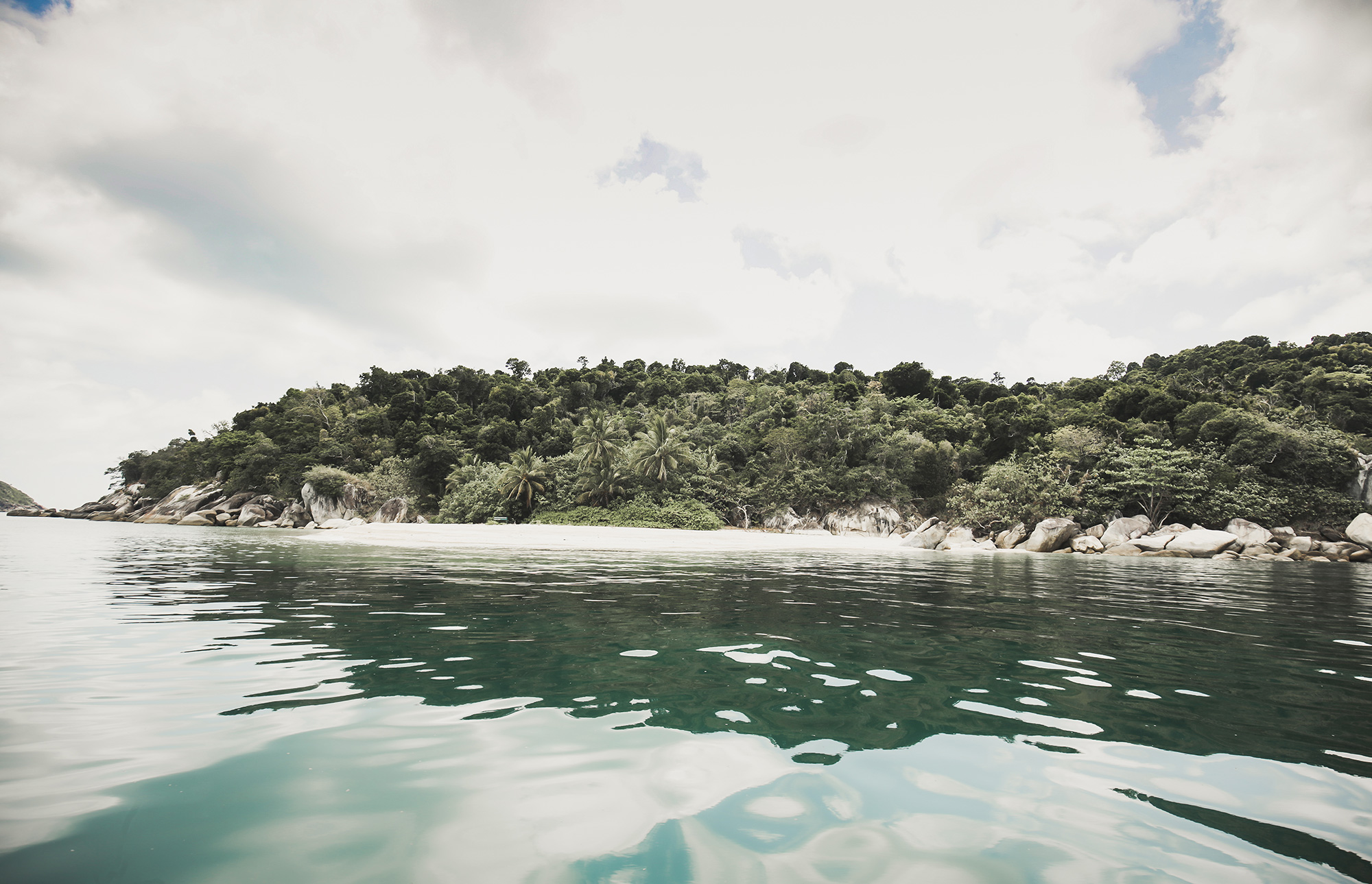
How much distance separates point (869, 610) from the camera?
8578 mm

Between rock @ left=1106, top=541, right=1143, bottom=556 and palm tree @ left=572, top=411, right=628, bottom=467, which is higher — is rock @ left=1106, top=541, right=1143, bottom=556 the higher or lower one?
the lower one

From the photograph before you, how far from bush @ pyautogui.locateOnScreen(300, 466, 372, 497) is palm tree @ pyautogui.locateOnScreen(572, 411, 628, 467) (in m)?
22.2

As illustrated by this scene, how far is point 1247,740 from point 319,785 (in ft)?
17.7

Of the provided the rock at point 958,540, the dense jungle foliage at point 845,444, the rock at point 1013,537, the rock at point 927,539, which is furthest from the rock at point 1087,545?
the rock at point 927,539

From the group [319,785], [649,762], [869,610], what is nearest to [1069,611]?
[869,610]

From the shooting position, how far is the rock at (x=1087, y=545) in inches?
1169

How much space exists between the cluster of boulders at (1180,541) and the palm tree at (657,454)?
1917 centimetres

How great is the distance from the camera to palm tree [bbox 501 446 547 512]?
45.2 metres

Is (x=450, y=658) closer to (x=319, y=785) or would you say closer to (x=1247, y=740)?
(x=319, y=785)

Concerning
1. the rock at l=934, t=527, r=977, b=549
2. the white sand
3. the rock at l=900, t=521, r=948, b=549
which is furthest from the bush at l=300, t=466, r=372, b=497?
the rock at l=934, t=527, r=977, b=549

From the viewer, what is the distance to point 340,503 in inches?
1993

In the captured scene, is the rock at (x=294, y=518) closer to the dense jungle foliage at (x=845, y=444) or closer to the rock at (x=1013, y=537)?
A: the dense jungle foliage at (x=845, y=444)

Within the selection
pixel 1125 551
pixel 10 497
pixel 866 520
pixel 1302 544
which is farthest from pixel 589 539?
pixel 10 497

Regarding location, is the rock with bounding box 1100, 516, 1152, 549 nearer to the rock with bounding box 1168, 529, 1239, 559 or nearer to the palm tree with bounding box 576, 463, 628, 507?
the rock with bounding box 1168, 529, 1239, 559
